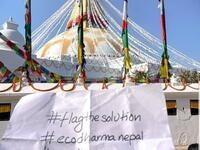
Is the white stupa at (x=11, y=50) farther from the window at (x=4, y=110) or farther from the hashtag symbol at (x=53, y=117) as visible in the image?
the hashtag symbol at (x=53, y=117)

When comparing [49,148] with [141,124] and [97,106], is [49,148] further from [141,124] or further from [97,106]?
[141,124]

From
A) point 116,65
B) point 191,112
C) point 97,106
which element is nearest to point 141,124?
point 97,106

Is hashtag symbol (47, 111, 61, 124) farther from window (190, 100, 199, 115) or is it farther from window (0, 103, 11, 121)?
window (190, 100, 199, 115)

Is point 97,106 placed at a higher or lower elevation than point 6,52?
lower

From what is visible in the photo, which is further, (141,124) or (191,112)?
(191,112)

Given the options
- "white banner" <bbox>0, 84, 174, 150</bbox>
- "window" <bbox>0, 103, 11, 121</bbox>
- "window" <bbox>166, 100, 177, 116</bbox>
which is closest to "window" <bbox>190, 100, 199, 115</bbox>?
"window" <bbox>166, 100, 177, 116</bbox>

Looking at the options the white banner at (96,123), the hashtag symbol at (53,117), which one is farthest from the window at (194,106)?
the hashtag symbol at (53,117)

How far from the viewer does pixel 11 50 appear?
109 feet

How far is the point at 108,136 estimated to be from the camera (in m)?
4.00

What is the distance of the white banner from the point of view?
13.0ft

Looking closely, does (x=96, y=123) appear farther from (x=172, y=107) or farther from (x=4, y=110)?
(x=172, y=107)

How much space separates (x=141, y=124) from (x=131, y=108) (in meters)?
0.19

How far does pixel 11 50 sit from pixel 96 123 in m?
30.4

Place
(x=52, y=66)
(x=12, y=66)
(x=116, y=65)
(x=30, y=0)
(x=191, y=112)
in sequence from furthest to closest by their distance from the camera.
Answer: (x=116, y=65)
(x=52, y=66)
(x=12, y=66)
(x=30, y=0)
(x=191, y=112)
